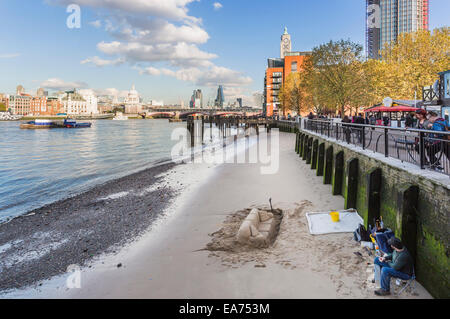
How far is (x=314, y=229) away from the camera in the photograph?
8859 mm

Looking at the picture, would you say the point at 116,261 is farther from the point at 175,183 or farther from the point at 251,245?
the point at 175,183

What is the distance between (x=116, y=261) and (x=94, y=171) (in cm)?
2111

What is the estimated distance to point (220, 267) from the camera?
22.9ft

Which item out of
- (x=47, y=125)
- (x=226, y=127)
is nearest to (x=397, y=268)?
(x=226, y=127)

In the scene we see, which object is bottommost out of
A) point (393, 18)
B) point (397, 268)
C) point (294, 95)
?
point (397, 268)

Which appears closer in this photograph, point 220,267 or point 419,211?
point 419,211

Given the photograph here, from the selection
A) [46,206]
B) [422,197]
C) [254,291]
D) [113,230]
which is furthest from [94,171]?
[422,197]

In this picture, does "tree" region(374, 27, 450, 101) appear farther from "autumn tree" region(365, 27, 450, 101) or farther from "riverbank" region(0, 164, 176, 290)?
"riverbank" region(0, 164, 176, 290)

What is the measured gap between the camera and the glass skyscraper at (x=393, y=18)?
548ft

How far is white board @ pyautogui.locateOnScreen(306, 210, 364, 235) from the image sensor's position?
8.68 metres

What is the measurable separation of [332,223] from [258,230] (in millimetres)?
2298

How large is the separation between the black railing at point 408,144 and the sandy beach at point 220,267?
2.53 m

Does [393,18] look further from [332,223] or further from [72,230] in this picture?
[72,230]

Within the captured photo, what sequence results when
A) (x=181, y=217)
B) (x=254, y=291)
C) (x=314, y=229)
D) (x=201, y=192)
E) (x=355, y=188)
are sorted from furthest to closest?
1. (x=201, y=192)
2. (x=181, y=217)
3. (x=355, y=188)
4. (x=314, y=229)
5. (x=254, y=291)
